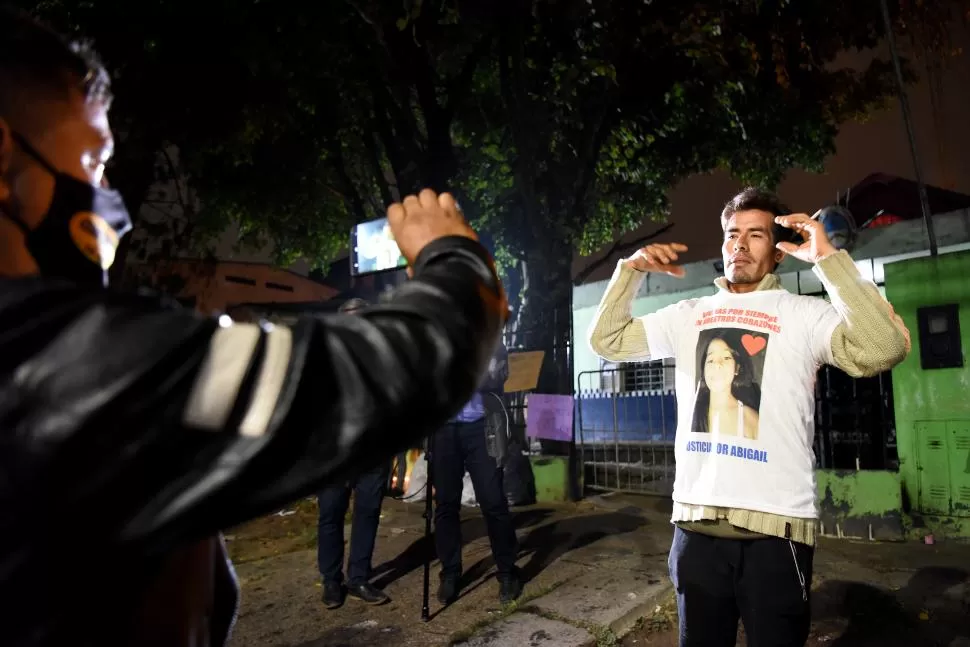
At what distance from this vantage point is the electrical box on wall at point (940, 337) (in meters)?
5.99

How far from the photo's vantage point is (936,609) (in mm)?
4266

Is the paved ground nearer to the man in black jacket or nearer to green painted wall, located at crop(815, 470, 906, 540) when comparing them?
green painted wall, located at crop(815, 470, 906, 540)

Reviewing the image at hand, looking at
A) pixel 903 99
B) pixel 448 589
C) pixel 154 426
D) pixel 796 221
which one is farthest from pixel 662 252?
pixel 903 99

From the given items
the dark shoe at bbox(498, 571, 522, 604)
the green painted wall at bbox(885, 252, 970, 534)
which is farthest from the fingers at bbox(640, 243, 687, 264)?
the green painted wall at bbox(885, 252, 970, 534)

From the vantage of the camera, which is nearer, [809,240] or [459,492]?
[809,240]

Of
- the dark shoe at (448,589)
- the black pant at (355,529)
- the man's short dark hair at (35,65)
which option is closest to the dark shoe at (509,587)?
the dark shoe at (448,589)

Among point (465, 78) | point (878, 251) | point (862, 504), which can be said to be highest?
point (465, 78)

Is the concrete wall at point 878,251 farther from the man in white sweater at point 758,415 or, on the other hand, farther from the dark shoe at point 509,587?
the man in white sweater at point 758,415

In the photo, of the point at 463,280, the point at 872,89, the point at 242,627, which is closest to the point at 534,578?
the point at 242,627

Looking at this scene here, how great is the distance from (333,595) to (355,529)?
508 mm

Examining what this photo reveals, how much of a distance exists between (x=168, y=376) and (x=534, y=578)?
4908mm

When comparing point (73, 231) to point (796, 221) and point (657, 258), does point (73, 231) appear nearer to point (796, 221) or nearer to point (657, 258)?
point (657, 258)

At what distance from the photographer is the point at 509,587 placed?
4.60 meters

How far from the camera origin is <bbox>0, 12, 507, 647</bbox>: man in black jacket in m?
0.67
